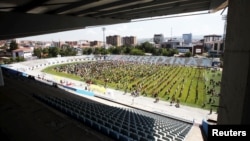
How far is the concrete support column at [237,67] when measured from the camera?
376cm

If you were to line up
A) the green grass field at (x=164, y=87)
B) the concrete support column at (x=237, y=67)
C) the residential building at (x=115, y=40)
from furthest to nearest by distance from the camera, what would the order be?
the residential building at (x=115, y=40) → the green grass field at (x=164, y=87) → the concrete support column at (x=237, y=67)

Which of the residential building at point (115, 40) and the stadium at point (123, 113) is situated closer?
the stadium at point (123, 113)

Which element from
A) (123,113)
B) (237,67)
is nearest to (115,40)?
(123,113)

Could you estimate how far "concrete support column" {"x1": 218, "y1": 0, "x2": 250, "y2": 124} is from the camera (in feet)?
12.3

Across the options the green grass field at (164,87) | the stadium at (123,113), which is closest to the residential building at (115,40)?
the green grass field at (164,87)

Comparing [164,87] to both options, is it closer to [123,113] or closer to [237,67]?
[123,113]

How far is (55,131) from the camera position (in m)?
7.98

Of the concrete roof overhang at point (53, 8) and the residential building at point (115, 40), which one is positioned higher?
the residential building at point (115, 40)

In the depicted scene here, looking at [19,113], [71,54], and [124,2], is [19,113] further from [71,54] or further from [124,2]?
[71,54]

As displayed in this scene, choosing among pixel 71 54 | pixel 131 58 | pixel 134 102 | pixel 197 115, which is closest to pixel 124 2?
pixel 197 115

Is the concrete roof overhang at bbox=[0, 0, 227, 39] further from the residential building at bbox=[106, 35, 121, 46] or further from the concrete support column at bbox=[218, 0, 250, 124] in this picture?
the residential building at bbox=[106, 35, 121, 46]

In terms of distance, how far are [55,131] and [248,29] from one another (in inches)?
288

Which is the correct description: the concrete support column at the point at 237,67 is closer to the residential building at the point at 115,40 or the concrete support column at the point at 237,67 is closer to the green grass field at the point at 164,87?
the green grass field at the point at 164,87

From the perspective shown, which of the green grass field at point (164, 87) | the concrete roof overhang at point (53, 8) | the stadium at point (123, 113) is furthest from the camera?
the green grass field at point (164, 87)
